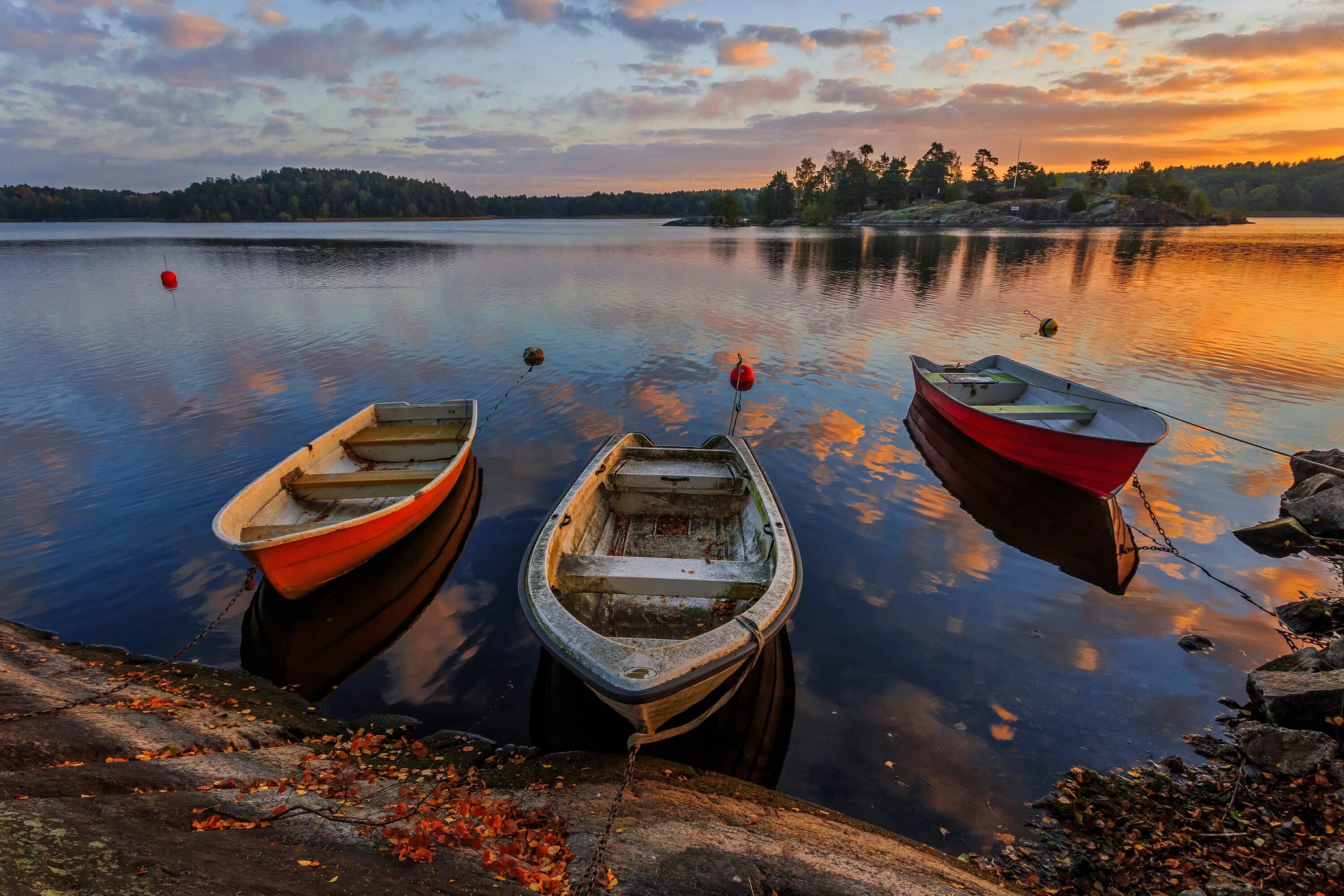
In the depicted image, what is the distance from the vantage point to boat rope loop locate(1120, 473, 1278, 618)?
10.6 metres

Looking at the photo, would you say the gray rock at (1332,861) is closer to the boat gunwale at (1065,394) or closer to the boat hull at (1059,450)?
the boat gunwale at (1065,394)

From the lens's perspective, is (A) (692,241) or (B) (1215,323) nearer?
(B) (1215,323)

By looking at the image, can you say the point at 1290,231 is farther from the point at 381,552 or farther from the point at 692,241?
the point at 381,552

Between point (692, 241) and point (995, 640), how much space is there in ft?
365

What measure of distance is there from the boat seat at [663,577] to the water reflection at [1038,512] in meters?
7.72

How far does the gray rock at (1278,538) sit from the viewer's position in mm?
12086

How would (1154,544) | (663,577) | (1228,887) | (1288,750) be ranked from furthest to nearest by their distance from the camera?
(1154,544) < (663,577) < (1288,750) < (1228,887)

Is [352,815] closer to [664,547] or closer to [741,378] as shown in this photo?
[664,547]

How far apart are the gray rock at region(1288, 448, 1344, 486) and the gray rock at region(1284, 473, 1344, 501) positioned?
0.22 m

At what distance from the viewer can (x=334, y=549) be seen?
9.88 m

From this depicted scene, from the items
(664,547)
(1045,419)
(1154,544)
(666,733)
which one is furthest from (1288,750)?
(1045,419)

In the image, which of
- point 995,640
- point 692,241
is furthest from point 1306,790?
point 692,241

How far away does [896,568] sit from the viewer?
38.0ft

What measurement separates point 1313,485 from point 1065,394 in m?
5.53
